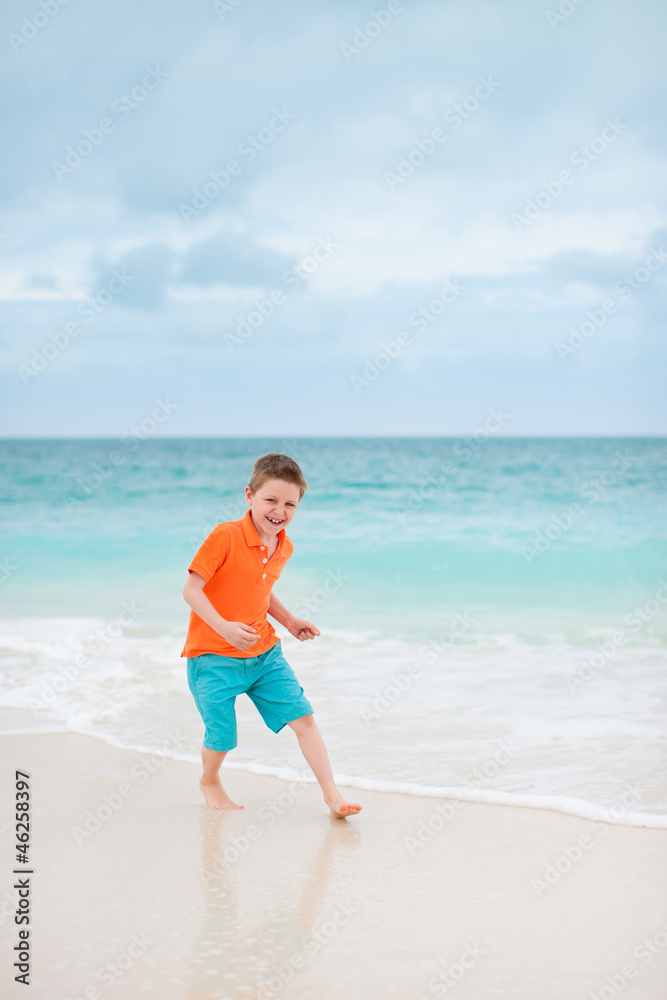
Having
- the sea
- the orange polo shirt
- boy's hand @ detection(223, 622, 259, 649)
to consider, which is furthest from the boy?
the sea

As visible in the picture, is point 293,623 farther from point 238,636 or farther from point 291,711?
point 238,636

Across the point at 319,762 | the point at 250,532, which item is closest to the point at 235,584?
the point at 250,532

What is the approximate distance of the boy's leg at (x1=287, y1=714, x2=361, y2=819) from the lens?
132 inches

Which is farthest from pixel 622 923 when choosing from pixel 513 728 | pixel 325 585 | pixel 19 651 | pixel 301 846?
pixel 325 585

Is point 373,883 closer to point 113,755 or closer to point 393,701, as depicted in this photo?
point 113,755

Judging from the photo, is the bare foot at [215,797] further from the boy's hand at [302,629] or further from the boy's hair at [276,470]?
the boy's hair at [276,470]

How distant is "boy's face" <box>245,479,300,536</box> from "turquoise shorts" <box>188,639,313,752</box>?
525 mm

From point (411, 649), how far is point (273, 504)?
3.46 meters

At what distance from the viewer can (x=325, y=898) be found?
2.66 m

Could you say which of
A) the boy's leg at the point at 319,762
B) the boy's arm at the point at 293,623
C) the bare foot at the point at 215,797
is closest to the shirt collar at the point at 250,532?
the boy's arm at the point at 293,623

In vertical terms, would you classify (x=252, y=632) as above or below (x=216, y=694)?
above

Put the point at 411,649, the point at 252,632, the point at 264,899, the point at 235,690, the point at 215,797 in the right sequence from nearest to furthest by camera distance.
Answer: the point at 264,899 < the point at 252,632 < the point at 235,690 < the point at 215,797 < the point at 411,649

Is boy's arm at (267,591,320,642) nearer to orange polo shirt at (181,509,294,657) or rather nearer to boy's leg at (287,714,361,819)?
orange polo shirt at (181,509,294,657)

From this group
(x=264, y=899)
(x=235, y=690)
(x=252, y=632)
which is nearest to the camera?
(x=264, y=899)
